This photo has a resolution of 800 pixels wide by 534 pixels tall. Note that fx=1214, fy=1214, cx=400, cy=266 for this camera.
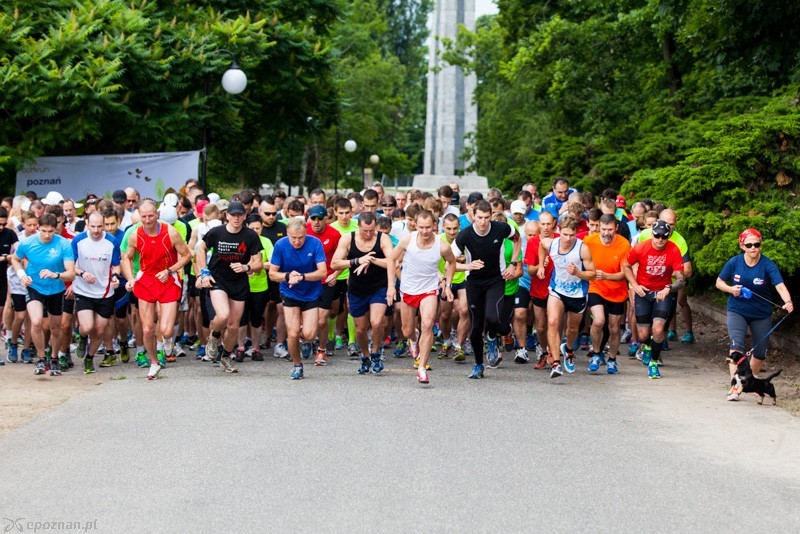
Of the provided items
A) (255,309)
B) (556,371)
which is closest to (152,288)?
(255,309)

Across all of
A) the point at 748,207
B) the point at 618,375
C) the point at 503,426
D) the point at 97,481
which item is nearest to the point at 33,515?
the point at 97,481

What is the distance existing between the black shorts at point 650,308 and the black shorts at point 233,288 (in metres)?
4.53

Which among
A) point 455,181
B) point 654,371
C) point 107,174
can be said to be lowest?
point 654,371

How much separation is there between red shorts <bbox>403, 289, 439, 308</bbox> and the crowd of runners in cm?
2

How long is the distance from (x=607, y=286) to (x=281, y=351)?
172 inches

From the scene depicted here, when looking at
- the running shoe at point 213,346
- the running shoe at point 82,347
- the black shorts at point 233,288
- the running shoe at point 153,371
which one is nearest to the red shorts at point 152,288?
the black shorts at point 233,288

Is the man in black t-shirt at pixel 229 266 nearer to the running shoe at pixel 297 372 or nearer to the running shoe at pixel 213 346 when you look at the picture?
the running shoe at pixel 213 346

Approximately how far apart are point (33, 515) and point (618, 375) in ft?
27.9

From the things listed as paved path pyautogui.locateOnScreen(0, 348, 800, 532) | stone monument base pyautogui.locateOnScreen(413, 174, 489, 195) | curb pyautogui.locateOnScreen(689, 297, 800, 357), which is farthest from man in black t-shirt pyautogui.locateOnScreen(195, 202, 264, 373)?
stone monument base pyautogui.locateOnScreen(413, 174, 489, 195)

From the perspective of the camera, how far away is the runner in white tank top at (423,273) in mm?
13242

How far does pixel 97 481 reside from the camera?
831cm

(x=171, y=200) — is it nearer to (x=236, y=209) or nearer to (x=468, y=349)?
(x=236, y=209)

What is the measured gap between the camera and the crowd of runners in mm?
13375

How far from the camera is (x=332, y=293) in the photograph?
15680 millimetres
